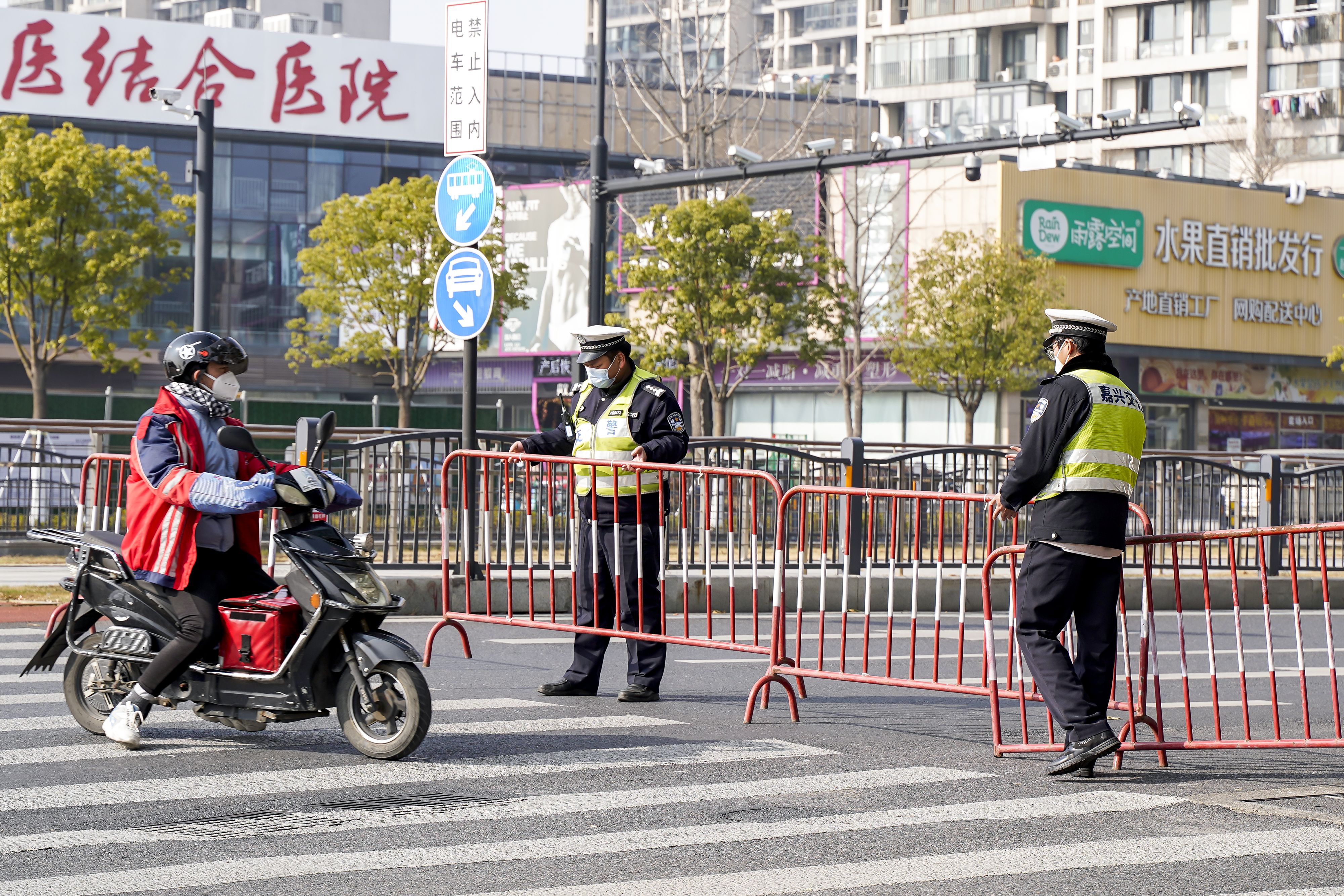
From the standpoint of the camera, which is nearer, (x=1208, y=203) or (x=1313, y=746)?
(x=1313, y=746)

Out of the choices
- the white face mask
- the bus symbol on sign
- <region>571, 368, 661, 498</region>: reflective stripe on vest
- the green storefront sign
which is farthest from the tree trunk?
the white face mask

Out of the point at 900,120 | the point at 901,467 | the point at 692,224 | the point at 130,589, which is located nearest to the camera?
the point at 130,589

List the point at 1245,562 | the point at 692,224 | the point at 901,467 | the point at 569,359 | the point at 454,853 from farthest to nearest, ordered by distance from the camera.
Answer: the point at 569,359, the point at 692,224, the point at 1245,562, the point at 901,467, the point at 454,853

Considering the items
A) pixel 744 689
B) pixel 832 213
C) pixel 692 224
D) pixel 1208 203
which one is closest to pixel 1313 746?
pixel 744 689

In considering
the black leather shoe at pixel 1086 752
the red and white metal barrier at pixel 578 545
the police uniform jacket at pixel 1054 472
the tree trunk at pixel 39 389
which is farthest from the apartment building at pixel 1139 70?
the black leather shoe at pixel 1086 752

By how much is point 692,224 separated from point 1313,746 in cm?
2761

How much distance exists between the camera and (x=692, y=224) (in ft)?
112

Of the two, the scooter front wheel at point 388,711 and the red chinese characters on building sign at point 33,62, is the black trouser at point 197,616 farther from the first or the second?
the red chinese characters on building sign at point 33,62

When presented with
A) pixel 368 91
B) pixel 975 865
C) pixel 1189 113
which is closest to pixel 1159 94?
pixel 368 91

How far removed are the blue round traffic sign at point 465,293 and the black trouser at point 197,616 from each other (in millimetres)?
5596

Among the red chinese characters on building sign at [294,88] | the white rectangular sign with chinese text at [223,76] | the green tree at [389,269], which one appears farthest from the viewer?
the red chinese characters on building sign at [294,88]

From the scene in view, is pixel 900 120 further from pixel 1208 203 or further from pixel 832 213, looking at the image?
pixel 832 213

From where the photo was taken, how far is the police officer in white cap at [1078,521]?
6.91m

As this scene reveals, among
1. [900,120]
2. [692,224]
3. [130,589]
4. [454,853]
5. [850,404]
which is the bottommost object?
[454,853]
